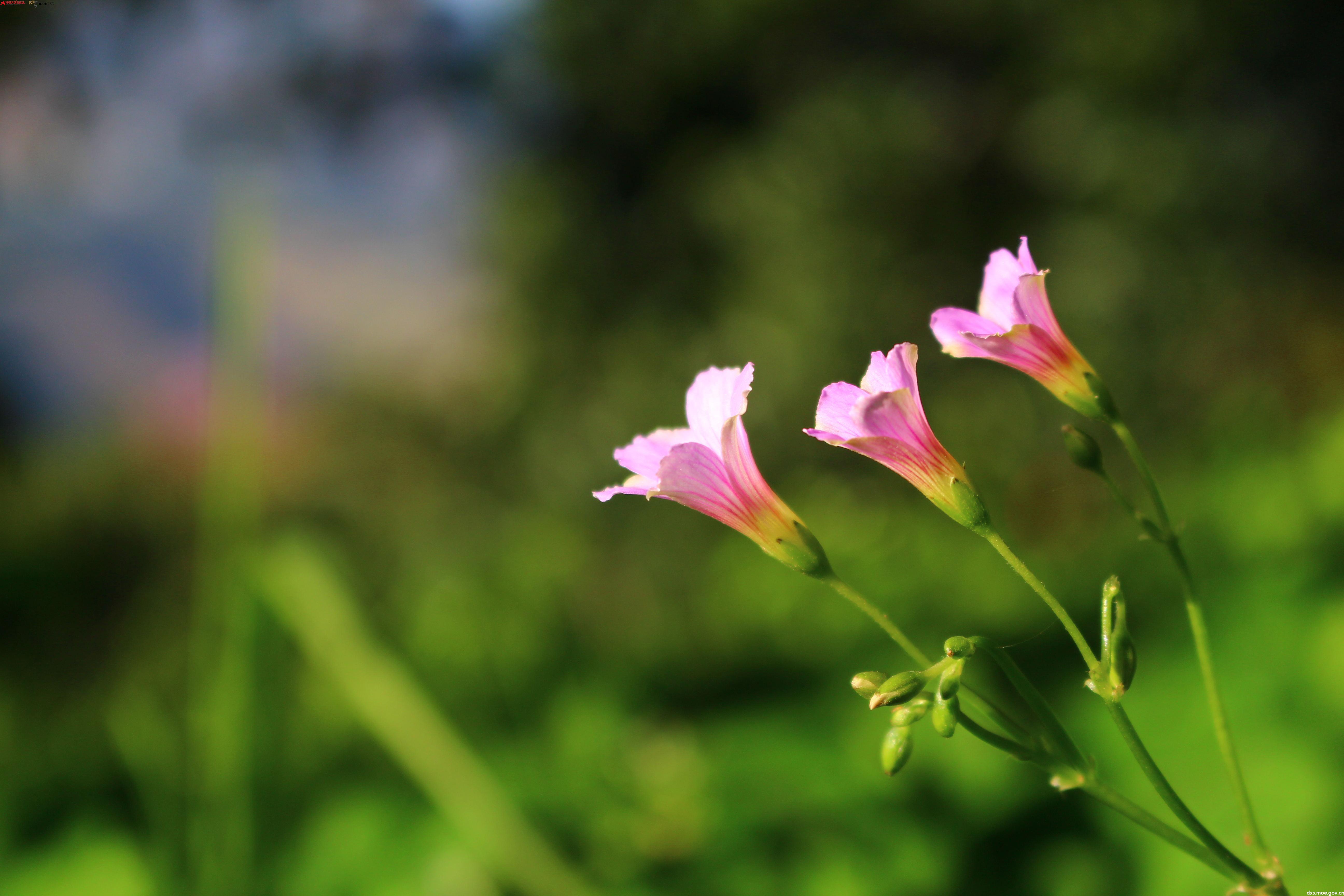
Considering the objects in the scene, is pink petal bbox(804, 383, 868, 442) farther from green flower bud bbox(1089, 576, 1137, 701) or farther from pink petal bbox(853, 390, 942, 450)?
green flower bud bbox(1089, 576, 1137, 701)

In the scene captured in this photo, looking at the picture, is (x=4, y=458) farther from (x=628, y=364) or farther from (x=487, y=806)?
(x=487, y=806)

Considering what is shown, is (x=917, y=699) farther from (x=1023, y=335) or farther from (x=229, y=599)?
(x=229, y=599)

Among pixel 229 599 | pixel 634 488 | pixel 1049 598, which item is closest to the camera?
pixel 1049 598

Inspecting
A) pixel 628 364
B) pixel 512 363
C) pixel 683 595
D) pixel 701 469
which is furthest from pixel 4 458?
pixel 701 469

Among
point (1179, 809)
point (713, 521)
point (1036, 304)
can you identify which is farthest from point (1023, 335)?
point (713, 521)

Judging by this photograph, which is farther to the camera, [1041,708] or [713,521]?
[713,521]

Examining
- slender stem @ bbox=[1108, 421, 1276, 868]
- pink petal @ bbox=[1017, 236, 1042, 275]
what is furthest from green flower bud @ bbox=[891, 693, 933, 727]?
pink petal @ bbox=[1017, 236, 1042, 275]

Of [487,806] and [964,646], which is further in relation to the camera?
[487,806]
